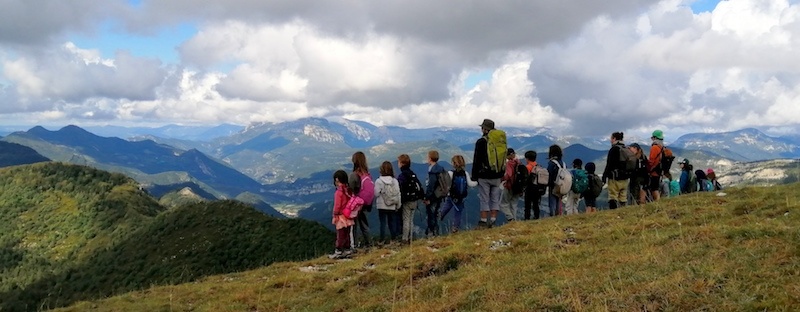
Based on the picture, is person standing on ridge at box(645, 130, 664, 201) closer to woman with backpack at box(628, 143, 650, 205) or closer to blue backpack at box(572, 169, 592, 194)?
woman with backpack at box(628, 143, 650, 205)

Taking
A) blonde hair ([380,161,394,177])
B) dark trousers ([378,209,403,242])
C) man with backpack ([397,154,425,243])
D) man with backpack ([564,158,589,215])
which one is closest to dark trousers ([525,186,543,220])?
man with backpack ([564,158,589,215])

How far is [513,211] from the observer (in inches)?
687

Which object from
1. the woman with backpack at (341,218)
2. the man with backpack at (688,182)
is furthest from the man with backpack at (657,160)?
the woman with backpack at (341,218)

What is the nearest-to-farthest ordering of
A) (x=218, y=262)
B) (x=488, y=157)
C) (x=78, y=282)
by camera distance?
(x=488, y=157) < (x=218, y=262) < (x=78, y=282)

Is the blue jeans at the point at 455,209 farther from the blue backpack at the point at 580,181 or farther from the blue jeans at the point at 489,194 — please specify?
the blue backpack at the point at 580,181

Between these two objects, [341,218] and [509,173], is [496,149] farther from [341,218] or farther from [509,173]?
[341,218]

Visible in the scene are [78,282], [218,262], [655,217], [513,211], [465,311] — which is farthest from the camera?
[78,282]

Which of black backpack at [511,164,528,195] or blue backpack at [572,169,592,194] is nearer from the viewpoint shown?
black backpack at [511,164,528,195]

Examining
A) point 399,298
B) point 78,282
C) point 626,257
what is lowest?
point 78,282

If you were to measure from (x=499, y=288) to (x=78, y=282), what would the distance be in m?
119

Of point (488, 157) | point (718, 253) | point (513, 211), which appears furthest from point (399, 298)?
point (513, 211)

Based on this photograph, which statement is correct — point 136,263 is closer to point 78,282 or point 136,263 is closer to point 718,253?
point 78,282

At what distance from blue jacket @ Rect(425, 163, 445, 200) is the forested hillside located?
29.4 m

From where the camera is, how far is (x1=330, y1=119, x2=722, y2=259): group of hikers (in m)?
15.2
